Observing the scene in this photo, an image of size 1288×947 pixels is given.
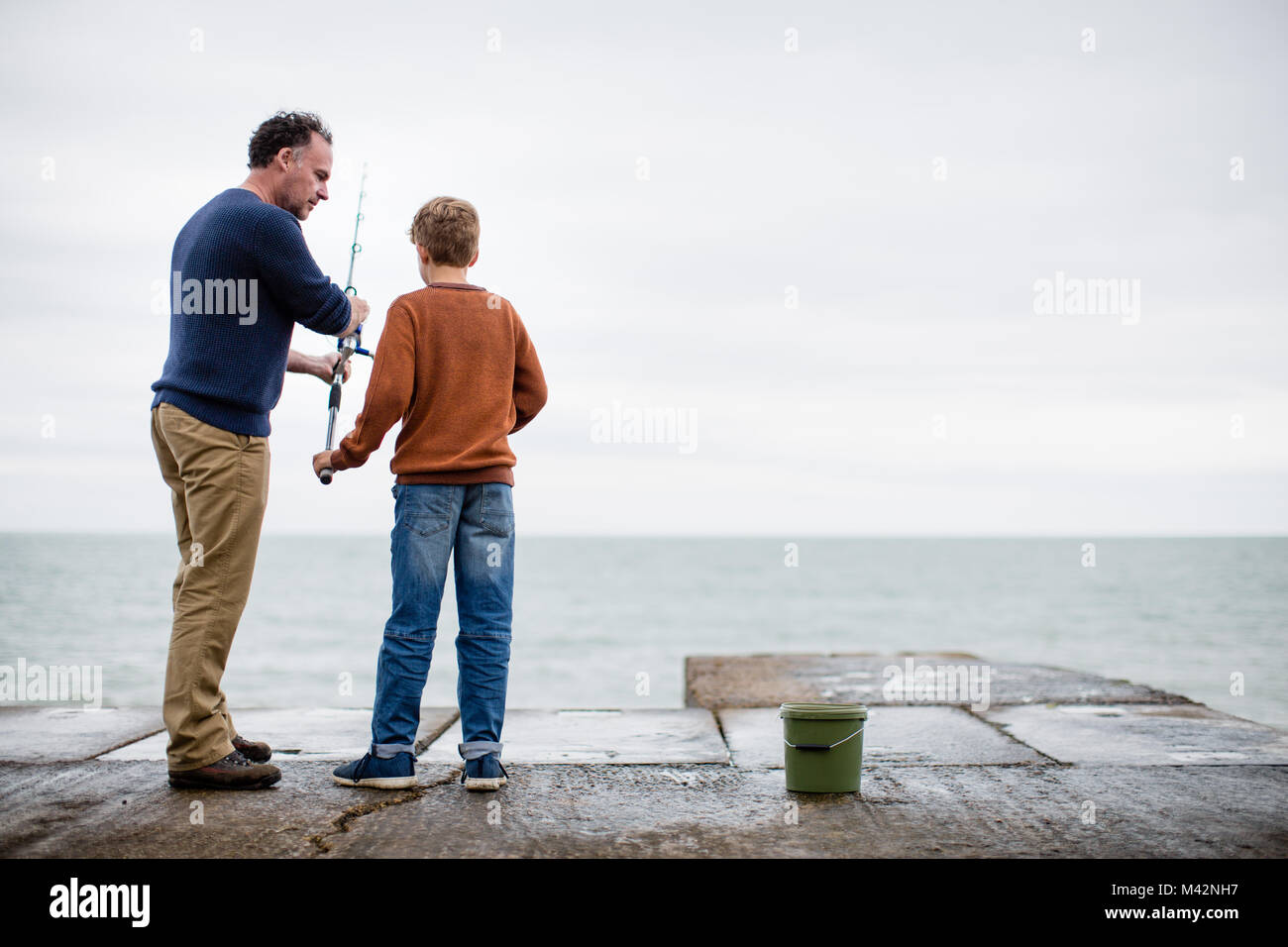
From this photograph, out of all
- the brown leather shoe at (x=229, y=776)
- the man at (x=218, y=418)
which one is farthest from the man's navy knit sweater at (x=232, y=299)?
the brown leather shoe at (x=229, y=776)

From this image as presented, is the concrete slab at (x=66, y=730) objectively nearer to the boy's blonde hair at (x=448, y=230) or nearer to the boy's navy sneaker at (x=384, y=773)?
the boy's navy sneaker at (x=384, y=773)

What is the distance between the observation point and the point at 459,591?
3357 mm

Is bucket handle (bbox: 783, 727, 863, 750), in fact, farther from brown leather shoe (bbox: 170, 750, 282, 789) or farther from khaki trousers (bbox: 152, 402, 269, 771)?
khaki trousers (bbox: 152, 402, 269, 771)

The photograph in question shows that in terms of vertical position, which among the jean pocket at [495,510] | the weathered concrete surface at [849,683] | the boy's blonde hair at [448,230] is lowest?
the weathered concrete surface at [849,683]

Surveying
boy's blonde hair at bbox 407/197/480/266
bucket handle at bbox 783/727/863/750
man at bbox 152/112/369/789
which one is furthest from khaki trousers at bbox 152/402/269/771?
bucket handle at bbox 783/727/863/750

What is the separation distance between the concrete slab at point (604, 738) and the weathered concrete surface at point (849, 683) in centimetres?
67

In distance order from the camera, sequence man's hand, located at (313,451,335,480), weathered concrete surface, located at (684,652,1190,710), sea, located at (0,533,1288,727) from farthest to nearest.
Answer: sea, located at (0,533,1288,727)
weathered concrete surface, located at (684,652,1190,710)
man's hand, located at (313,451,335,480)

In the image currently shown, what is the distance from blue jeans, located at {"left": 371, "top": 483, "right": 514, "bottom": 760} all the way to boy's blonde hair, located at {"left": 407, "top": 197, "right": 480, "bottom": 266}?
29.8 inches

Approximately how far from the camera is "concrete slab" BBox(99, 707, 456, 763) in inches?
150

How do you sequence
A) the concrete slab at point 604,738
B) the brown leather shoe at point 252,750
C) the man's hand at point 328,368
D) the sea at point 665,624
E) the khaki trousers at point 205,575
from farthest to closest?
the sea at point 665,624 < the concrete slab at point 604,738 < the man's hand at point 328,368 < the brown leather shoe at point 252,750 < the khaki trousers at point 205,575

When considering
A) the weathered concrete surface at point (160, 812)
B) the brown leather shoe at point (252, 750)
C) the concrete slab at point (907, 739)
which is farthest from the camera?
the concrete slab at point (907, 739)

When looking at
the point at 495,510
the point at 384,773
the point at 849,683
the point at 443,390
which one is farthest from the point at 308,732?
the point at 849,683

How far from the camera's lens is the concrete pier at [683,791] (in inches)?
Answer: 99.0
